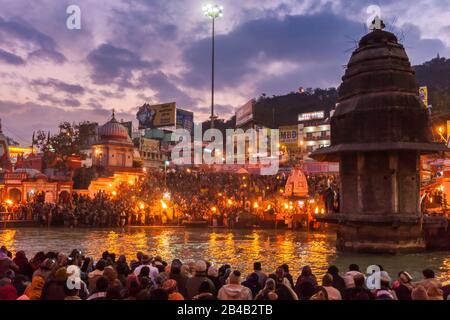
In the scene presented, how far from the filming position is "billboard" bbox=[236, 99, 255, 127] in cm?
9944

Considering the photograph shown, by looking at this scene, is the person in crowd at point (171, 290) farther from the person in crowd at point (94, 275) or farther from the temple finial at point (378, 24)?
the temple finial at point (378, 24)

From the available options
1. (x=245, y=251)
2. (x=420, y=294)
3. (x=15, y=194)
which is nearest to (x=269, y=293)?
(x=420, y=294)

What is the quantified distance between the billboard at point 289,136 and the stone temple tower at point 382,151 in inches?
3398

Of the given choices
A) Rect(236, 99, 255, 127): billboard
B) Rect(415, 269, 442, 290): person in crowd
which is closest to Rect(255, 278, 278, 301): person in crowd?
Rect(415, 269, 442, 290): person in crowd

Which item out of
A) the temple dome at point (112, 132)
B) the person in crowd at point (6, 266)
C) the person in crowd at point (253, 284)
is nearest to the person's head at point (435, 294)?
the person in crowd at point (253, 284)

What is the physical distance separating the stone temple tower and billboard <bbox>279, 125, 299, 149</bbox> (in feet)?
283

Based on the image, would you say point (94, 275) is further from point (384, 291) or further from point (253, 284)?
point (384, 291)

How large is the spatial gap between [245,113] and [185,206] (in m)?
66.2

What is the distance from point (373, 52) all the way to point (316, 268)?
10.4 meters

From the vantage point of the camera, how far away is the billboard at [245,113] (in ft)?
326

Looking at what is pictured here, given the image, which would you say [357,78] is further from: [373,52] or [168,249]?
[168,249]

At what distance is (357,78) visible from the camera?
2002 cm

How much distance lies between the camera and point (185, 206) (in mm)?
40562
